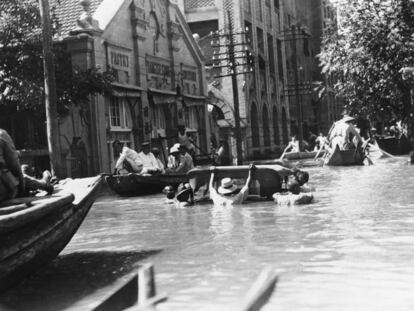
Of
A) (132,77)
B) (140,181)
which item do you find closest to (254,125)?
(132,77)

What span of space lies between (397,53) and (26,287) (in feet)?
47.5

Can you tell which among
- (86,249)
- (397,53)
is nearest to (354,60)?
(397,53)

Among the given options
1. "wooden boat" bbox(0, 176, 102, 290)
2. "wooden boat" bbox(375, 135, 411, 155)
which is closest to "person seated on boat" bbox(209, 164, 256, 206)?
"wooden boat" bbox(0, 176, 102, 290)

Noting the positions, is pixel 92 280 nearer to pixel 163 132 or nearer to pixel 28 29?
pixel 28 29

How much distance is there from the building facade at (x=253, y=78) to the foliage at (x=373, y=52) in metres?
14.4

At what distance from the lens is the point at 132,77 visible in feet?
84.5

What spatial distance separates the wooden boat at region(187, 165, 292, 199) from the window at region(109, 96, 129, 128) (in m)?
10.4

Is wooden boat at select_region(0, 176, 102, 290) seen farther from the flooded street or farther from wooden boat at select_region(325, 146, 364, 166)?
wooden boat at select_region(325, 146, 364, 166)

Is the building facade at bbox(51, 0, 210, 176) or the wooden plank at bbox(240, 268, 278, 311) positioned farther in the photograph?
the building facade at bbox(51, 0, 210, 176)

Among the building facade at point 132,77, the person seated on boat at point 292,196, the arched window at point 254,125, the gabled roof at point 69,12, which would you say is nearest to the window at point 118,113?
the building facade at point 132,77

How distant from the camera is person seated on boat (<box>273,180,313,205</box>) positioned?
41.0 ft

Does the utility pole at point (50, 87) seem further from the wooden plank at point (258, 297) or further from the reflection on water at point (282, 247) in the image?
the wooden plank at point (258, 297)

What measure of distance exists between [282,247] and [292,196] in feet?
15.9

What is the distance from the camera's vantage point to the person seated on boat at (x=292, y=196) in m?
12.5
